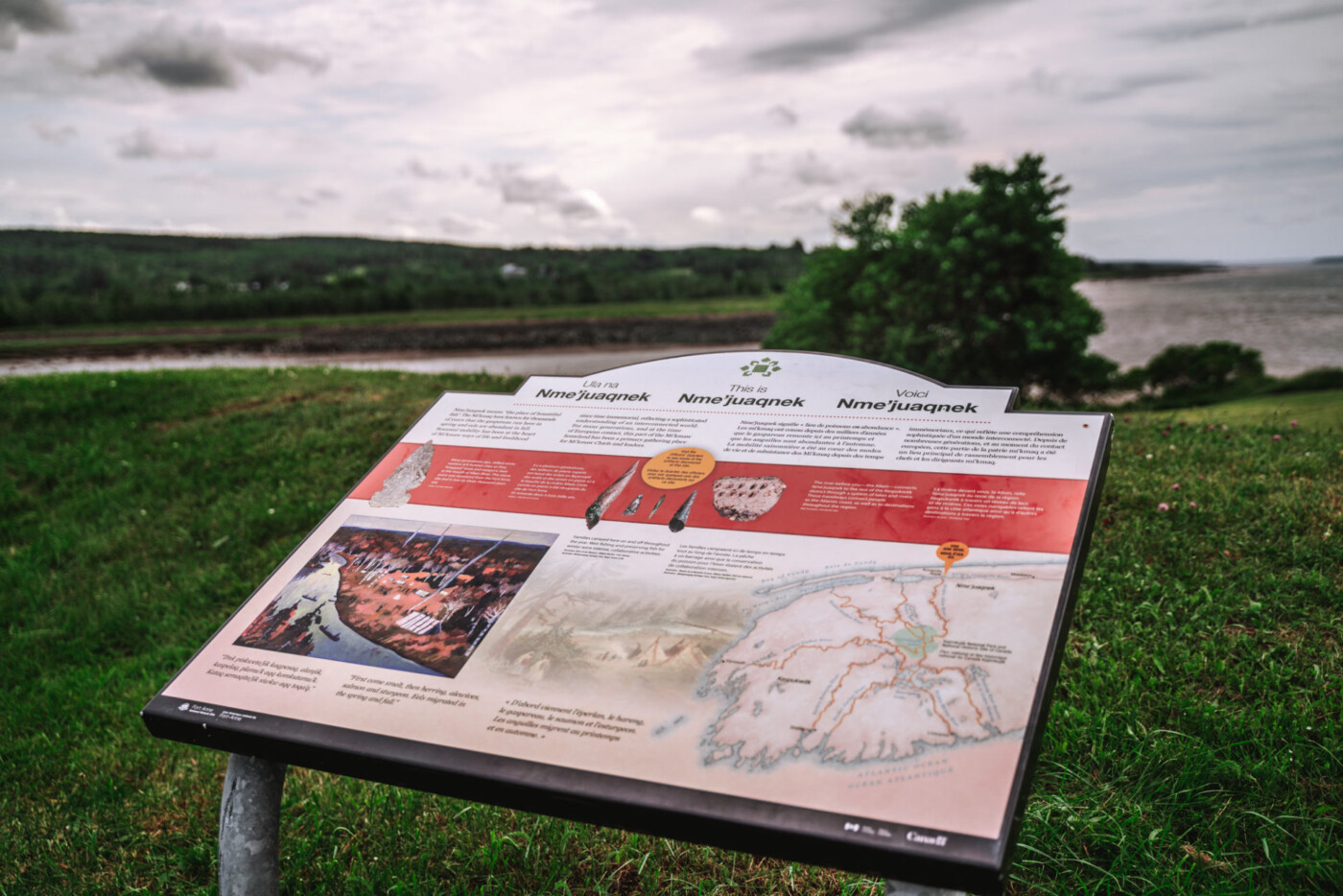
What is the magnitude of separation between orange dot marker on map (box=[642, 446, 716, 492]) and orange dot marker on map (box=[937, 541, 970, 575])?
0.67m

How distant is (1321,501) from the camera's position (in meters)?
4.11

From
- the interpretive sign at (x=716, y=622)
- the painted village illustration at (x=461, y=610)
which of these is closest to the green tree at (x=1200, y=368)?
the interpretive sign at (x=716, y=622)

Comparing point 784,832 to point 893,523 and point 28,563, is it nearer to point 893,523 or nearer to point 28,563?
point 893,523

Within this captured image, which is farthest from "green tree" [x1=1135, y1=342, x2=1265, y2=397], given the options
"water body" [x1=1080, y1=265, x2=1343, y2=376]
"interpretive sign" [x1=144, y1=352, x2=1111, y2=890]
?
"interpretive sign" [x1=144, y1=352, x2=1111, y2=890]

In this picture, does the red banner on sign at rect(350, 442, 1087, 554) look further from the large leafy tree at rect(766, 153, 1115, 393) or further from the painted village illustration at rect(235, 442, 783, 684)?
the large leafy tree at rect(766, 153, 1115, 393)

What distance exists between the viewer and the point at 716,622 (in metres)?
1.80

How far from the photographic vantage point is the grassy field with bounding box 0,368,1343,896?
8.00 feet

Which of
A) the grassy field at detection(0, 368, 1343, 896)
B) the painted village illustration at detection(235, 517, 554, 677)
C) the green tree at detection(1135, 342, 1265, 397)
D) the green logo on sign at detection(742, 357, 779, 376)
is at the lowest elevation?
the green tree at detection(1135, 342, 1265, 397)

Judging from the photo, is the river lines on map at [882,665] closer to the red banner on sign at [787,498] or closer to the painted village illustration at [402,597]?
the red banner on sign at [787,498]

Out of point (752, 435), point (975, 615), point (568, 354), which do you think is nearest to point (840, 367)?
point (752, 435)

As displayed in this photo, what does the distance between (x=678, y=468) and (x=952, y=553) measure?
78 cm

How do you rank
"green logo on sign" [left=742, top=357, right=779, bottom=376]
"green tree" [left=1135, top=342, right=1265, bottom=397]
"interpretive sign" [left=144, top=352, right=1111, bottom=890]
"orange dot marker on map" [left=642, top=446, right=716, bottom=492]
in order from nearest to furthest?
"interpretive sign" [left=144, top=352, right=1111, bottom=890] < "orange dot marker on map" [left=642, top=446, right=716, bottom=492] < "green logo on sign" [left=742, top=357, right=779, bottom=376] < "green tree" [left=1135, top=342, right=1265, bottom=397]

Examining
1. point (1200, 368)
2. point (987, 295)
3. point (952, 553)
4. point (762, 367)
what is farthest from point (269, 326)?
point (952, 553)

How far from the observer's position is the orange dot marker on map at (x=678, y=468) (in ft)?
7.32
